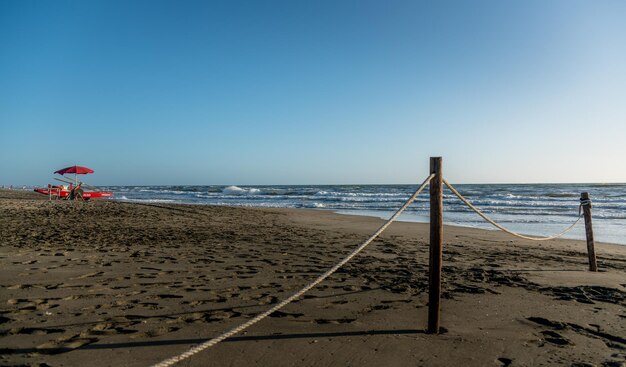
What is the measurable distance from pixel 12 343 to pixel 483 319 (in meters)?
4.27

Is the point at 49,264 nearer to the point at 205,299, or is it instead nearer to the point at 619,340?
the point at 205,299

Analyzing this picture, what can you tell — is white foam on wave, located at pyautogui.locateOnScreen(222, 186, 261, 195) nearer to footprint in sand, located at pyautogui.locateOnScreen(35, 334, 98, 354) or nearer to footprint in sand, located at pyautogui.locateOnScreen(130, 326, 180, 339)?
footprint in sand, located at pyautogui.locateOnScreen(130, 326, 180, 339)

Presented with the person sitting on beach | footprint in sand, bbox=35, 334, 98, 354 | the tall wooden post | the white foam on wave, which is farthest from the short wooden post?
the white foam on wave

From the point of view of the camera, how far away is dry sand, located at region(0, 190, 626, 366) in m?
2.99

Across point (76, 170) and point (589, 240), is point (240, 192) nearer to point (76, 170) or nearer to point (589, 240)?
point (76, 170)

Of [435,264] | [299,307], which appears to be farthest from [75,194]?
[435,264]

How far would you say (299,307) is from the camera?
406cm

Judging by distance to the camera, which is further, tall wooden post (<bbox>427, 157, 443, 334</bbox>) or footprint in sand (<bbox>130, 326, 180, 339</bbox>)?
tall wooden post (<bbox>427, 157, 443, 334</bbox>)

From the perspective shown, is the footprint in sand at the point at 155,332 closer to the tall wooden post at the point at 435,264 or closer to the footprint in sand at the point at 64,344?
the footprint in sand at the point at 64,344

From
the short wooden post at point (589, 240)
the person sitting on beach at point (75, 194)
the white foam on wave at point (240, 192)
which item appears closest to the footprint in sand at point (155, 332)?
the short wooden post at point (589, 240)

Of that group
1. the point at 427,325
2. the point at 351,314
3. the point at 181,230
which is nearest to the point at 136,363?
the point at 351,314

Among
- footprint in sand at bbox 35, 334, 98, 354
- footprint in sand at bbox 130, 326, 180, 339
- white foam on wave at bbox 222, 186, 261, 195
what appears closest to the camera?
footprint in sand at bbox 35, 334, 98, 354

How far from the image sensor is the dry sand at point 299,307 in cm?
299

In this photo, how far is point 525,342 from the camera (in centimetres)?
329
